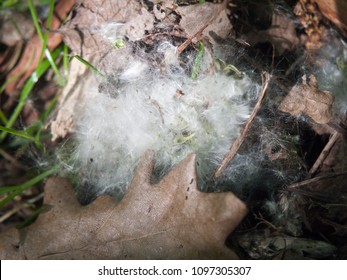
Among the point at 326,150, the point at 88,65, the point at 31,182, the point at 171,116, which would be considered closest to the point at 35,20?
the point at 88,65

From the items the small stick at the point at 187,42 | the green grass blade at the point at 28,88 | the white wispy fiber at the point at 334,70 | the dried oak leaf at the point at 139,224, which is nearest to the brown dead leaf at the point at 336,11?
the white wispy fiber at the point at 334,70

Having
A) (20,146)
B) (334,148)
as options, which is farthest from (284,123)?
(20,146)

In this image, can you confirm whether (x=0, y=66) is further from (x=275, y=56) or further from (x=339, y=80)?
(x=339, y=80)

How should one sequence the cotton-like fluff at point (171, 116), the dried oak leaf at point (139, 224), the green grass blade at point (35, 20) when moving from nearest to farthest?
1. the dried oak leaf at point (139, 224)
2. the cotton-like fluff at point (171, 116)
3. the green grass blade at point (35, 20)

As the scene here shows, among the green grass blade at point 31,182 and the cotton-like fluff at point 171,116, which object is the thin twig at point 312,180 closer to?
the cotton-like fluff at point 171,116

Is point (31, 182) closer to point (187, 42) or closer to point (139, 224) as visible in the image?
point (139, 224)

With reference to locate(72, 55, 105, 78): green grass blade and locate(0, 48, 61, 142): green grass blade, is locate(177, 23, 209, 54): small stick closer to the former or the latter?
locate(72, 55, 105, 78): green grass blade

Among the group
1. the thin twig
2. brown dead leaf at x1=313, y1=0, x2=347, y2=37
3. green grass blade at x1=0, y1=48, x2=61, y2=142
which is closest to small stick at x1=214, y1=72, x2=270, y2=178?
the thin twig
